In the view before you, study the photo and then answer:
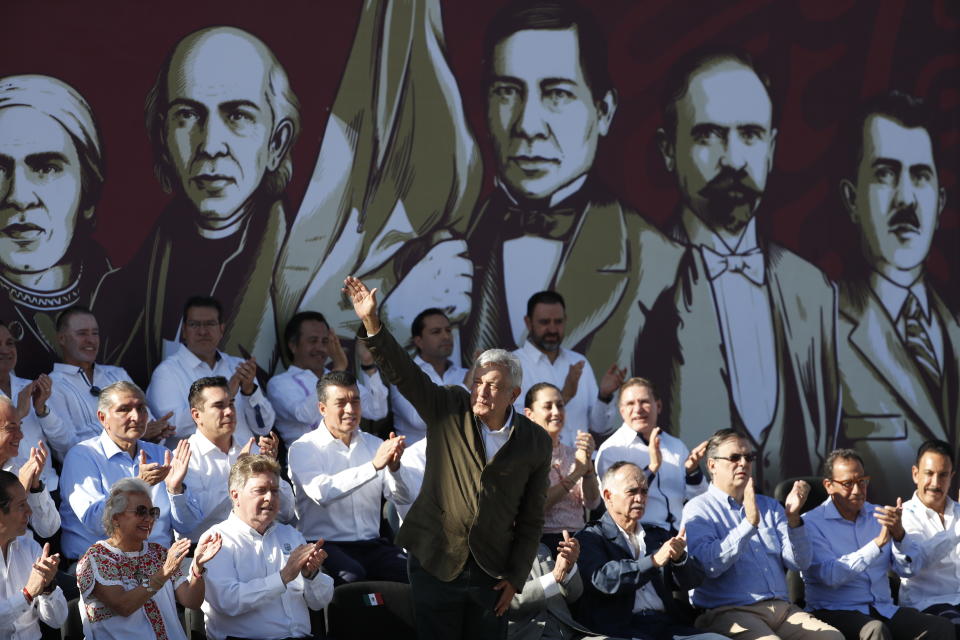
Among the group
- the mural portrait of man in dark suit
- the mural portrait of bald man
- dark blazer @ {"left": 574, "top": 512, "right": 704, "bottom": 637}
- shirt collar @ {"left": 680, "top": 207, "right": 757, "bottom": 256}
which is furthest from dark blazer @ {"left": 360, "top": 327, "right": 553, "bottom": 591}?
shirt collar @ {"left": 680, "top": 207, "right": 757, "bottom": 256}

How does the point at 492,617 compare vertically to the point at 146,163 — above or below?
below

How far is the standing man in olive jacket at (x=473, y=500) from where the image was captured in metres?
4.16

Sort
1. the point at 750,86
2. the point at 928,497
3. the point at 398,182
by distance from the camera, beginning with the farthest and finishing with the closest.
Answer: the point at 750,86
the point at 398,182
the point at 928,497

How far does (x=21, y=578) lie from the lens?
420 centimetres

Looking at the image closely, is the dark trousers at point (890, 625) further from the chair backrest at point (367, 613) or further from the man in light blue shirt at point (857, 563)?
the chair backrest at point (367, 613)

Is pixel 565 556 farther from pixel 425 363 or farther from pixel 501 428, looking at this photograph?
pixel 425 363

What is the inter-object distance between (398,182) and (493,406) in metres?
3.08

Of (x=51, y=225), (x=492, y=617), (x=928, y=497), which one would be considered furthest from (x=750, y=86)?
(x=492, y=617)

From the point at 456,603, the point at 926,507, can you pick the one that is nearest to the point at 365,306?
the point at 456,603

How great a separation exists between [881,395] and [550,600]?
3.94 m

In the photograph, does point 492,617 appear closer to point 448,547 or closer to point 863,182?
point 448,547

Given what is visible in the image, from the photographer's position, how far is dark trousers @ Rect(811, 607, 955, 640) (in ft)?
17.8

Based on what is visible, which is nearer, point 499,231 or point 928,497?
point 928,497

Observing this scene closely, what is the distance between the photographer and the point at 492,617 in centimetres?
426
